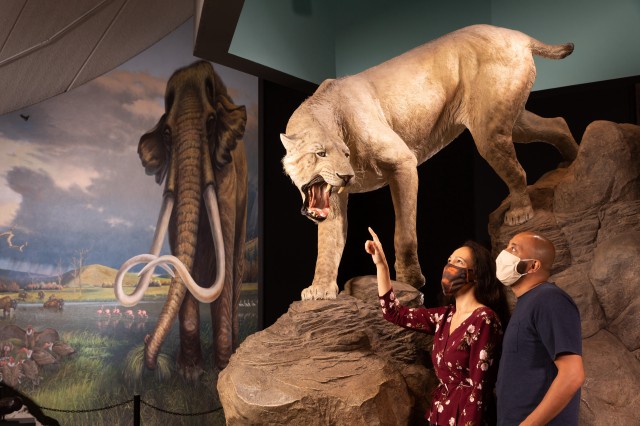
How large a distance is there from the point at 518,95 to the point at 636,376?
2.05 m

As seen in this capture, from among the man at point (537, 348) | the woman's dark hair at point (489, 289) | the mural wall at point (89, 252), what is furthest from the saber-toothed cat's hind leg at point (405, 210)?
the mural wall at point (89, 252)

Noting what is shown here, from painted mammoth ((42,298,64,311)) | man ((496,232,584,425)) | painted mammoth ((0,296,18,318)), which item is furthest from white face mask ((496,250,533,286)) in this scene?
painted mammoth ((0,296,18,318))

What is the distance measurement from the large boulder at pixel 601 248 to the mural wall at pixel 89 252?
354 centimetres

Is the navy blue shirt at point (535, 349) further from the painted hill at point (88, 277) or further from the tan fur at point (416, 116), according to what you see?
the painted hill at point (88, 277)

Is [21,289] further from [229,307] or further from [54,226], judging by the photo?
[229,307]

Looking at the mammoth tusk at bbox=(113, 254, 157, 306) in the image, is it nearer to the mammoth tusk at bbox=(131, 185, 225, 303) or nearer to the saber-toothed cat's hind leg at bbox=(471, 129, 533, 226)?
the mammoth tusk at bbox=(131, 185, 225, 303)

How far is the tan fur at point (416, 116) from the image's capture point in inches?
172

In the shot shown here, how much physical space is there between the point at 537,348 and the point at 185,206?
16.2 feet

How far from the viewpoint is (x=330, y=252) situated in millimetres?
4496

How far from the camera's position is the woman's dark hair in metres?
3.25

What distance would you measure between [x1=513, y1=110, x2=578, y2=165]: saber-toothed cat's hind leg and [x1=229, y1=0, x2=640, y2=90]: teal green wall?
0.94 meters

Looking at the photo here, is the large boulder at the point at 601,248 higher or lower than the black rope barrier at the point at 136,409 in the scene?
higher

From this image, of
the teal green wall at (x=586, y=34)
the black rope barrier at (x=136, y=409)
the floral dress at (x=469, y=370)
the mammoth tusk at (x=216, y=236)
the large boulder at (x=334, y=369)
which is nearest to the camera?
the floral dress at (x=469, y=370)

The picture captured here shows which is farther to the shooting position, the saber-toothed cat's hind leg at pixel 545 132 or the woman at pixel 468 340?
the saber-toothed cat's hind leg at pixel 545 132
